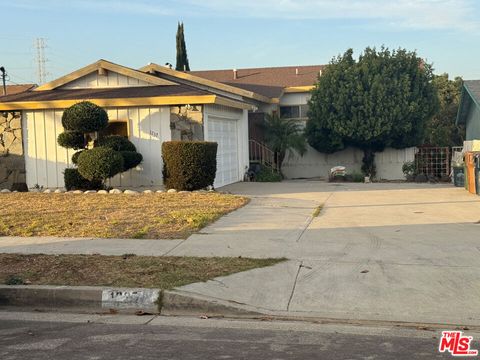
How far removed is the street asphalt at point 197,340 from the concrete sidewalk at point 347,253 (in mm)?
496

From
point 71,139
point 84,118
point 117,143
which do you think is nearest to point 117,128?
point 117,143

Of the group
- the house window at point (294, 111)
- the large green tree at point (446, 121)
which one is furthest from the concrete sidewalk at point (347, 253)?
the large green tree at point (446, 121)

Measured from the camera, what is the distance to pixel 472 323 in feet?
18.6

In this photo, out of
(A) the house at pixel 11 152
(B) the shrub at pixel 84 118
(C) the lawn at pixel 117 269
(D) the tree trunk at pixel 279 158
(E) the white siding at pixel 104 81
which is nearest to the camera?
(C) the lawn at pixel 117 269

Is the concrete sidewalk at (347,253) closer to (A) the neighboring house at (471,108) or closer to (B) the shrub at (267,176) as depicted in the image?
(B) the shrub at (267,176)

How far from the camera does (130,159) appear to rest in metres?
16.2

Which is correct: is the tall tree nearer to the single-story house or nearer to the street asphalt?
the single-story house

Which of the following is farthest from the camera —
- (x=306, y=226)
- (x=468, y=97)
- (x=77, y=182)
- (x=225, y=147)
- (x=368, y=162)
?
(x=368, y=162)

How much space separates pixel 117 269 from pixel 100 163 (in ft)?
27.4

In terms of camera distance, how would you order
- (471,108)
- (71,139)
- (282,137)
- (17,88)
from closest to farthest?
(71,139) < (471,108) < (282,137) < (17,88)

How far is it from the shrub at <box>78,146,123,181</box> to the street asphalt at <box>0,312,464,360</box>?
9349 millimetres

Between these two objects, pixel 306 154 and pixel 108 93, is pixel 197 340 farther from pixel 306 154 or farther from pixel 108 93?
pixel 306 154

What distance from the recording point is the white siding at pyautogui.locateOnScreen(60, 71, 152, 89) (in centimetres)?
1878

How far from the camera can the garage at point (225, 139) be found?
59.3 feet
